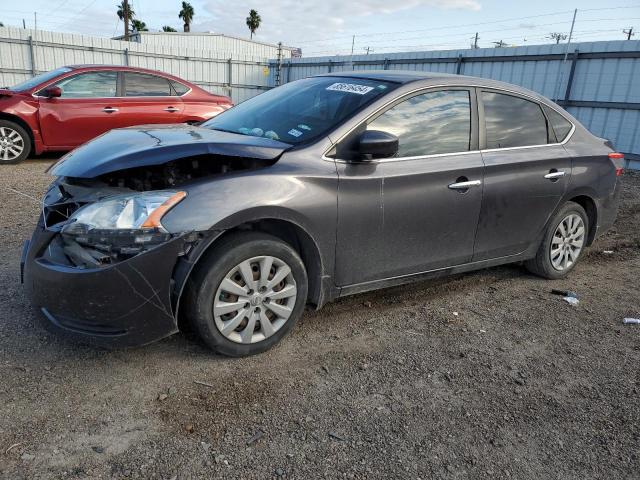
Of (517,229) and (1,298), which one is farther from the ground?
(517,229)

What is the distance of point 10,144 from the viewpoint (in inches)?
333

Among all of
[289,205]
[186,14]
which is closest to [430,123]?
[289,205]

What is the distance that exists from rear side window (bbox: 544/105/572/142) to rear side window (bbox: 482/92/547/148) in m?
0.09

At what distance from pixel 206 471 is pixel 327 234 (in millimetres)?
1514

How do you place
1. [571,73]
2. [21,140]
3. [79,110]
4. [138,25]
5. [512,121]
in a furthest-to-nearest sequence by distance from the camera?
[138,25] < [571,73] < [79,110] < [21,140] < [512,121]

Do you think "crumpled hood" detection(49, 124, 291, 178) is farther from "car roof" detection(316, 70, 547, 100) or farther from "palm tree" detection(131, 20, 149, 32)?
"palm tree" detection(131, 20, 149, 32)

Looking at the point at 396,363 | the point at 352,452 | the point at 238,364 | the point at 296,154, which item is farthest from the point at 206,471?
the point at 296,154

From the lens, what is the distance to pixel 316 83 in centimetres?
401

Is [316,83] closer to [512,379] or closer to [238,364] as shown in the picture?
[238,364]

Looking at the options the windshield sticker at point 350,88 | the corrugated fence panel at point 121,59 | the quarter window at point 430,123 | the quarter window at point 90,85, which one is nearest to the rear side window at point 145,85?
the quarter window at point 90,85

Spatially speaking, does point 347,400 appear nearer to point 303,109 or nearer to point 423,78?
point 303,109

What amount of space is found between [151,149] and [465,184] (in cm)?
214

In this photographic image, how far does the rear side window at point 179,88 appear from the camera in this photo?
31.4ft

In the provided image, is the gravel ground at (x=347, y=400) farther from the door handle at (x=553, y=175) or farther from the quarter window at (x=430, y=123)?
the quarter window at (x=430, y=123)
